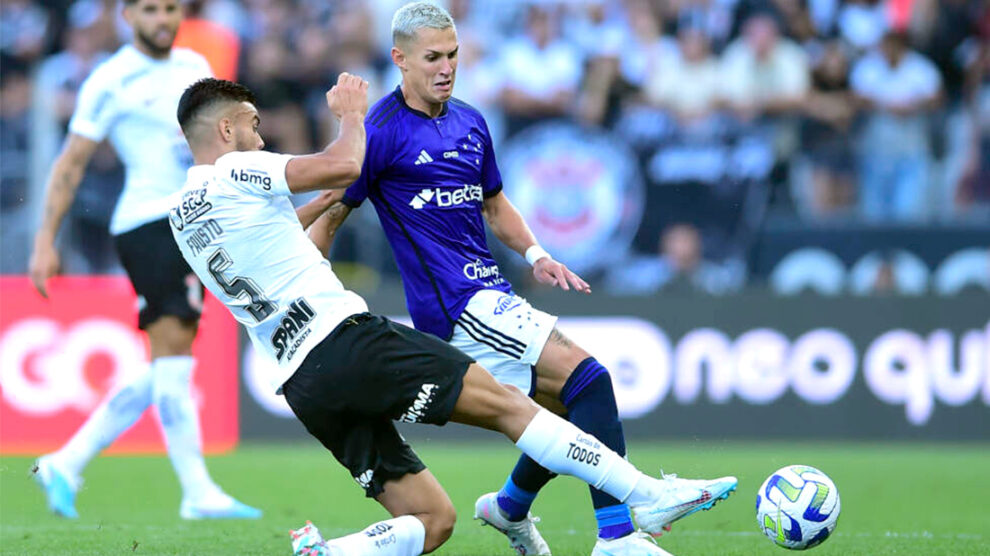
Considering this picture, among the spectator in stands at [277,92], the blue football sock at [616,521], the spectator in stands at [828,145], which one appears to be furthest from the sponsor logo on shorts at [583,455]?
the spectator in stands at [277,92]

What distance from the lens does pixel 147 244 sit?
7.63m

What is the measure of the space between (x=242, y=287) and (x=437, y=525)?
3.90 feet

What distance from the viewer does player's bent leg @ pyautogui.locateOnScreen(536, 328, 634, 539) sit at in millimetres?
5770

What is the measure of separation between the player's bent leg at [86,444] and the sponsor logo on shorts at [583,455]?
3334 millimetres

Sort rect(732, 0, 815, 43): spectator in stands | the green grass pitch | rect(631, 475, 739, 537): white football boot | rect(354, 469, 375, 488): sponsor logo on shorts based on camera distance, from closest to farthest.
Answer: rect(631, 475, 739, 537): white football boot < rect(354, 469, 375, 488): sponsor logo on shorts < the green grass pitch < rect(732, 0, 815, 43): spectator in stands

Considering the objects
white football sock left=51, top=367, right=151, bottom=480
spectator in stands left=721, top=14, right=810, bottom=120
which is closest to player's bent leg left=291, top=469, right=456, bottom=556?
white football sock left=51, top=367, right=151, bottom=480

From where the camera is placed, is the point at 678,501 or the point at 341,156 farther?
the point at 678,501

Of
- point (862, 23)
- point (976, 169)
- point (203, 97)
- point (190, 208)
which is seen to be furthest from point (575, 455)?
point (862, 23)

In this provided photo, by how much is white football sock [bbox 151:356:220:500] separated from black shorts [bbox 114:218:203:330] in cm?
27

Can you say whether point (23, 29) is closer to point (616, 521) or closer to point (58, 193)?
point (58, 193)

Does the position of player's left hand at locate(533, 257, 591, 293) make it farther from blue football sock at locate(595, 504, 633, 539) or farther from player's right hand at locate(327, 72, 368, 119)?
player's right hand at locate(327, 72, 368, 119)

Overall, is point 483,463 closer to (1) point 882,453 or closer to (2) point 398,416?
(1) point 882,453

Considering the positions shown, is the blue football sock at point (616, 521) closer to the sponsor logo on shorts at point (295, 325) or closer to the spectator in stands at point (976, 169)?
the sponsor logo on shorts at point (295, 325)

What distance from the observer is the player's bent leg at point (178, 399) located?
298 inches
